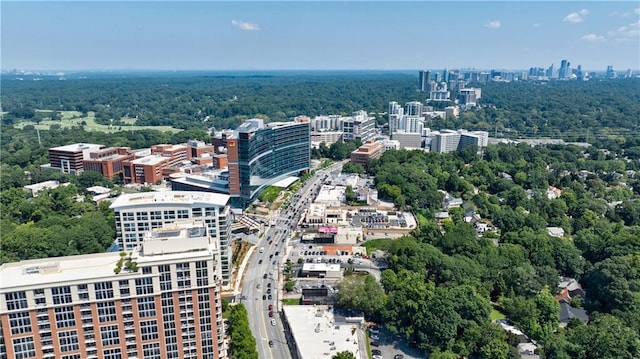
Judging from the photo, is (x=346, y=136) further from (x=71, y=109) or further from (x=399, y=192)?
(x=71, y=109)

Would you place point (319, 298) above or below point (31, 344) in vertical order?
below

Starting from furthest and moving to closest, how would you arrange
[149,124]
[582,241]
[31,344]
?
[149,124], [582,241], [31,344]

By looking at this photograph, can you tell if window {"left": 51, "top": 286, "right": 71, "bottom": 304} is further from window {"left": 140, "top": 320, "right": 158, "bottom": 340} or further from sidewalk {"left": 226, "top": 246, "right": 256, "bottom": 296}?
sidewalk {"left": 226, "top": 246, "right": 256, "bottom": 296}

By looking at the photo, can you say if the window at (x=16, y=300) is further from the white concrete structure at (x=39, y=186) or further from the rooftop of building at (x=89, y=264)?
the white concrete structure at (x=39, y=186)

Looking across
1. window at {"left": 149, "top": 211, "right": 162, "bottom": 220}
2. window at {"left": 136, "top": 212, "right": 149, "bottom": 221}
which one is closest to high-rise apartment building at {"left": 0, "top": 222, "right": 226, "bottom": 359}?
window at {"left": 149, "top": 211, "right": 162, "bottom": 220}

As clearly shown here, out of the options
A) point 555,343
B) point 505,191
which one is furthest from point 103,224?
point 505,191

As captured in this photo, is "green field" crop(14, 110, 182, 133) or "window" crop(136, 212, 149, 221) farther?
"green field" crop(14, 110, 182, 133)

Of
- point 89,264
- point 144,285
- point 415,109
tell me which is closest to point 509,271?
point 144,285
